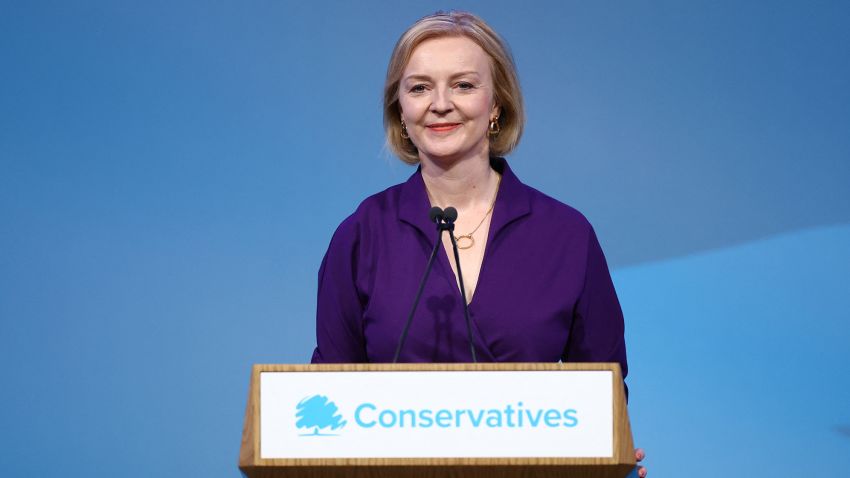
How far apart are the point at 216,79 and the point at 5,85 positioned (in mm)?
592

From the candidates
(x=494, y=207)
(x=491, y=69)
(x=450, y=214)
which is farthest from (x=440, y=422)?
(x=491, y=69)

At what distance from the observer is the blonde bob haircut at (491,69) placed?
201cm

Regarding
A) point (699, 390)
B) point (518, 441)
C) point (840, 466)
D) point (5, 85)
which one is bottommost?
point (518, 441)

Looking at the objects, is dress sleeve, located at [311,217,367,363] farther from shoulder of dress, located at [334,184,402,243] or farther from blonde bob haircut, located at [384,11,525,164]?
blonde bob haircut, located at [384,11,525,164]

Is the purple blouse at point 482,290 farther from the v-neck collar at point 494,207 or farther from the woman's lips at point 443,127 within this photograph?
the woman's lips at point 443,127

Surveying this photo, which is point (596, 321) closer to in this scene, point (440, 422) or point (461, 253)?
point (461, 253)

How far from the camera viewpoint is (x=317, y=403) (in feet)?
4.33

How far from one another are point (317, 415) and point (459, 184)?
826mm

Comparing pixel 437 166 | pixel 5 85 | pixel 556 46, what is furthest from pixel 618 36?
pixel 5 85

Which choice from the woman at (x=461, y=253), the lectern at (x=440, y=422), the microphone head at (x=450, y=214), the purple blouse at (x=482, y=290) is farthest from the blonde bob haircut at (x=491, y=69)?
the lectern at (x=440, y=422)

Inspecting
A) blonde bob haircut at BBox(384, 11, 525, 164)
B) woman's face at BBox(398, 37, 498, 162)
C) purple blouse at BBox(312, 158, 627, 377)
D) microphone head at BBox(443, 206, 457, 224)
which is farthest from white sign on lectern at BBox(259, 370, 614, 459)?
blonde bob haircut at BBox(384, 11, 525, 164)

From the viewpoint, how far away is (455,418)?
1.30 metres

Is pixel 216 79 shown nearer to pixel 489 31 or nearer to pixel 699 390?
pixel 489 31

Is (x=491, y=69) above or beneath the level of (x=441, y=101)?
above
